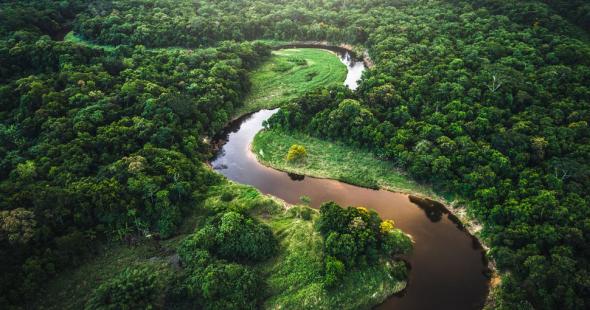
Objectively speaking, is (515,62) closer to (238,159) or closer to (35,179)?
(238,159)

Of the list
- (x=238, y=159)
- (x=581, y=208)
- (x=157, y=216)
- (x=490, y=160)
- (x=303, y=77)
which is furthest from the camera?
(x=303, y=77)

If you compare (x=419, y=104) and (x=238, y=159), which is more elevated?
(x=419, y=104)

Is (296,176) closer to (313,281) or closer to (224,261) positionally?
(313,281)

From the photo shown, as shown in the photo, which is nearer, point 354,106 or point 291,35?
point 354,106

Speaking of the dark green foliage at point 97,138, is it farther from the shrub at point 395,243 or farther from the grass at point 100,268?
the shrub at point 395,243

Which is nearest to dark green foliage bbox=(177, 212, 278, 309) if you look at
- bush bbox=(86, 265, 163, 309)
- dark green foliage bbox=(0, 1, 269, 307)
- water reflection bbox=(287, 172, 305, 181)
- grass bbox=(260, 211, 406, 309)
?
grass bbox=(260, 211, 406, 309)

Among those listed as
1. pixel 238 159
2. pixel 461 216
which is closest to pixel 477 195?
pixel 461 216
